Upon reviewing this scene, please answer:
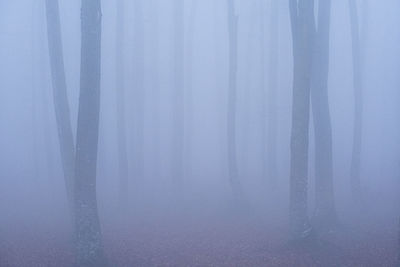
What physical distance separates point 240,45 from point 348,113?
435 inches

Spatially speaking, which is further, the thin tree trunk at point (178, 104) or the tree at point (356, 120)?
the thin tree trunk at point (178, 104)

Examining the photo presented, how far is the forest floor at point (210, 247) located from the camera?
9.47m

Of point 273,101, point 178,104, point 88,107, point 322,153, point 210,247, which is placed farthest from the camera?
point 273,101

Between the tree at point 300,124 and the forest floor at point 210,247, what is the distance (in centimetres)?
72

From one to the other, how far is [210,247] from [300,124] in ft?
13.8

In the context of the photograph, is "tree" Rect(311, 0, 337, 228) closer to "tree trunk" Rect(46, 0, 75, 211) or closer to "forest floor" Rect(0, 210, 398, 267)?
"forest floor" Rect(0, 210, 398, 267)

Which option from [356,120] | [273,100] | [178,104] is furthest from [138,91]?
[356,120]

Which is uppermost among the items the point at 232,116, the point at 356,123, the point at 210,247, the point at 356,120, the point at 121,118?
the point at 232,116

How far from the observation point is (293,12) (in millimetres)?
10398

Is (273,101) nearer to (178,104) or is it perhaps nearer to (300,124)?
(178,104)

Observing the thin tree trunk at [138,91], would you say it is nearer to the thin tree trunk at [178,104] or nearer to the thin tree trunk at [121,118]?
the thin tree trunk at [121,118]

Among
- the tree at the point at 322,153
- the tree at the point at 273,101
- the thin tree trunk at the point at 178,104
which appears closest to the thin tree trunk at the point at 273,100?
the tree at the point at 273,101

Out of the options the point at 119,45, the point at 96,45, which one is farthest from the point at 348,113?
the point at 96,45

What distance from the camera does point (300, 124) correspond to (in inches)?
388
